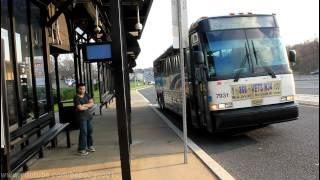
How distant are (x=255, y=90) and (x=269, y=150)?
5.77 feet

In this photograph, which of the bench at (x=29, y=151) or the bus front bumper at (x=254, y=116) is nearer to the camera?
the bench at (x=29, y=151)

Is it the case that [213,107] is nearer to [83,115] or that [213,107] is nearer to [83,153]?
[83,115]

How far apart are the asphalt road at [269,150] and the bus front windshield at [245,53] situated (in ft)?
5.36

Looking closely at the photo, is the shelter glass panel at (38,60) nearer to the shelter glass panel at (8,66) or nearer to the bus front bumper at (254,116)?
the shelter glass panel at (8,66)

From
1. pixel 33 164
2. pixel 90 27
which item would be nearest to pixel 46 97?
pixel 33 164

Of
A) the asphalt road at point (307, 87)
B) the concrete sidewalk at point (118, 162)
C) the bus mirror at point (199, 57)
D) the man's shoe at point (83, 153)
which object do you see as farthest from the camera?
the asphalt road at point (307, 87)

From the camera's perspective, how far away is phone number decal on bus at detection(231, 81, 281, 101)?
10836 millimetres

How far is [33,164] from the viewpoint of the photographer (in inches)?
354

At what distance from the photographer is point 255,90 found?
1095 centimetres

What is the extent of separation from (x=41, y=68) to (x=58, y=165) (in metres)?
2.28

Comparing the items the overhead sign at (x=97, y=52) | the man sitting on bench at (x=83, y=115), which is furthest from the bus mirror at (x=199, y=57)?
the overhead sign at (x=97, y=52)

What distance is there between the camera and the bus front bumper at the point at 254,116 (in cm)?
1057

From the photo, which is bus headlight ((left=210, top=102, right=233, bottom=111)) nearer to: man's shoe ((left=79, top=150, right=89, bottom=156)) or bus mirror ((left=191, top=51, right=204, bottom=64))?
bus mirror ((left=191, top=51, right=204, bottom=64))

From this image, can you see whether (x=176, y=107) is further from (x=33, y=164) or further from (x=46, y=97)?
(x=33, y=164)
